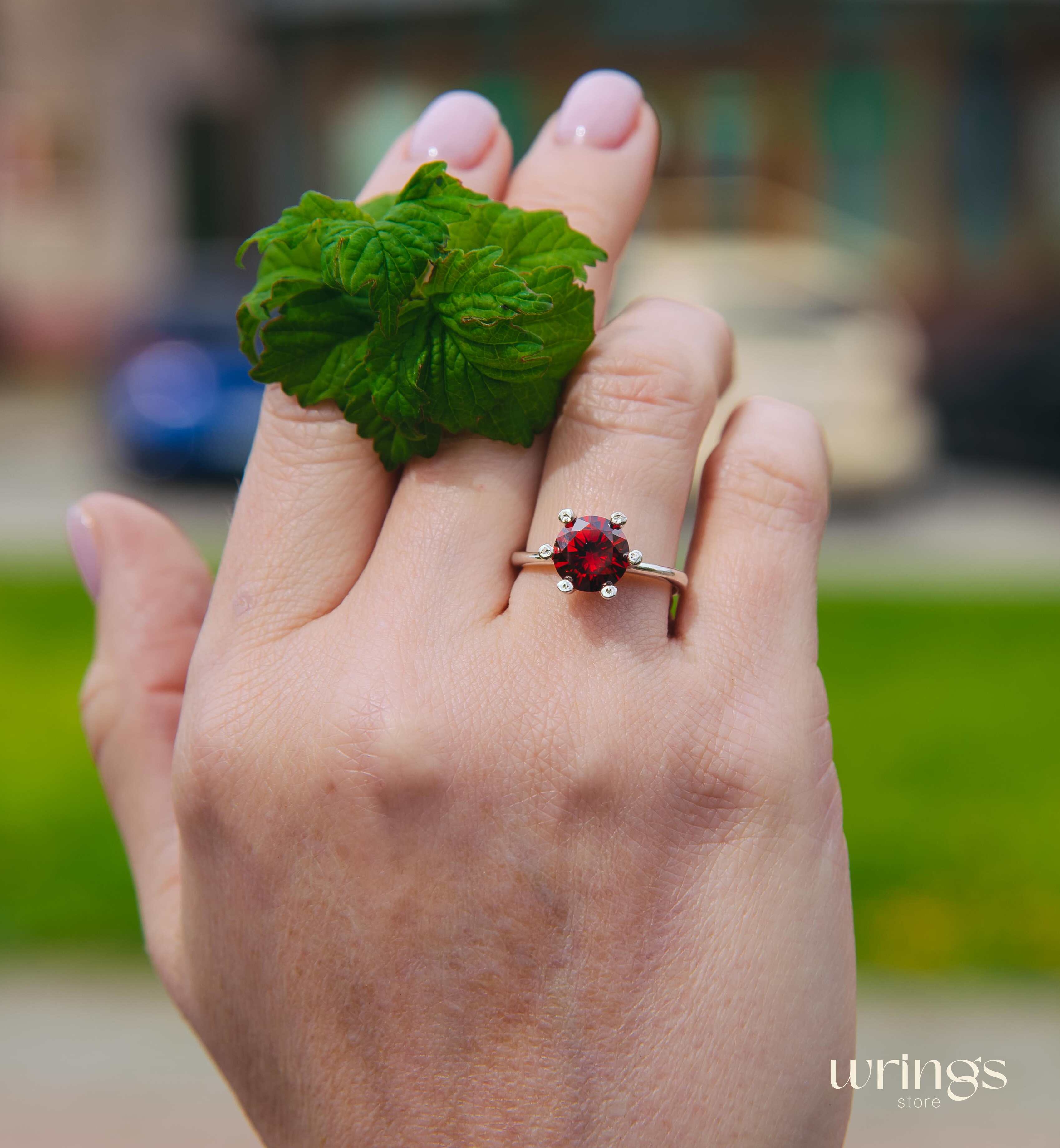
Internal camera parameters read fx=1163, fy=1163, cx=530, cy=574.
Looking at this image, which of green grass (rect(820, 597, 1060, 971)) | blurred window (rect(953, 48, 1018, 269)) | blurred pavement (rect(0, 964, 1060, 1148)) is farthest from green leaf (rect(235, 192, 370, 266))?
blurred window (rect(953, 48, 1018, 269))

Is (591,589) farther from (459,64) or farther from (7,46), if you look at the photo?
(7,46)

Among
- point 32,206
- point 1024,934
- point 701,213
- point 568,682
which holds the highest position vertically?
point 32,206

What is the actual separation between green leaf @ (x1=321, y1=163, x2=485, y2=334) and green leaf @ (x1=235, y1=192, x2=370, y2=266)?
0.03 meters

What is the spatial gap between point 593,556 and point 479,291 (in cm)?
32

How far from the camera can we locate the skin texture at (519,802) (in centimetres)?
123

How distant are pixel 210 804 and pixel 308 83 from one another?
60.7ft

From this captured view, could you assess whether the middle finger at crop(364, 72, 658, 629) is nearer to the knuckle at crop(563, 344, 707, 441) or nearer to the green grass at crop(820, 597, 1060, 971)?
the knuckle at crop(563, 344, 707, 441)

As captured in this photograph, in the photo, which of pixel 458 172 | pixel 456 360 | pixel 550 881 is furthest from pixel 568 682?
pixel 458 172

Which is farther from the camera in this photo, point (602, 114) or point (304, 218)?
point (602, 114)

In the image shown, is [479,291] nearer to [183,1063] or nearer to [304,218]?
[304,218]

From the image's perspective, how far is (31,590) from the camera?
697cm

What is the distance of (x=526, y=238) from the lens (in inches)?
54.2

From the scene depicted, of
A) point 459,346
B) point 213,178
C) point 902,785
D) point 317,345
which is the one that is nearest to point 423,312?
point 459,346

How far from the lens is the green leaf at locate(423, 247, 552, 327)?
4.10ft
